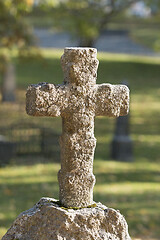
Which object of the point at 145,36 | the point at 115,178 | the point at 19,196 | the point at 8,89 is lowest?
the point at 19,196

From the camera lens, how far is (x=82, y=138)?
424cm

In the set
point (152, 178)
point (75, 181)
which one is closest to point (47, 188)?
point (152, 178)

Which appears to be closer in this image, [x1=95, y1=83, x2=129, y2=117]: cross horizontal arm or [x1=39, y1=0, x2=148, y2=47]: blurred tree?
[x1=95, y1=83, x2=129, y2=117]: cross horizontal arm

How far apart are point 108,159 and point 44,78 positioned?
17385mm

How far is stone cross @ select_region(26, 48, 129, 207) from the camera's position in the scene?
13.4 feet

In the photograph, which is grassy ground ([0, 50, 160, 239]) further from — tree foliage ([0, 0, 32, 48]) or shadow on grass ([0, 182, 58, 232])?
tree foliage ([0, 0, 32, 48])

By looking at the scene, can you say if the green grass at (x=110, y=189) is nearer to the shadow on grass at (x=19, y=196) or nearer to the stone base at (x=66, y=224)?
the shadow on grass at (x=19, y=196)

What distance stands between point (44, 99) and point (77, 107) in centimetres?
29

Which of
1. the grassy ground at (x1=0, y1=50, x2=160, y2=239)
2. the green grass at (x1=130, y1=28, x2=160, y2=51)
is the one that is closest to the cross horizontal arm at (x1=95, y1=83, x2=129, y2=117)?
the grassy ground at (x1=0, y1=50, x2=160, y2=239)

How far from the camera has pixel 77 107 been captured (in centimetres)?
421

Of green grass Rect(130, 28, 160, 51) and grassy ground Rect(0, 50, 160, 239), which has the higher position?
green grass Rect(130, 28, 160, 51)

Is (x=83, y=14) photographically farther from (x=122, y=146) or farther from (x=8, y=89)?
(x=122, y=146)

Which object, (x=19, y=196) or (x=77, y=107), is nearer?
(x=77, y=107)

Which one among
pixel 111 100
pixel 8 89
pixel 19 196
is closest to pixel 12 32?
pixel 8 89
